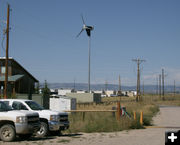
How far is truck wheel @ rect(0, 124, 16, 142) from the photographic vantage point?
1338 cm

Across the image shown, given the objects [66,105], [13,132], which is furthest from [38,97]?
[13,132]

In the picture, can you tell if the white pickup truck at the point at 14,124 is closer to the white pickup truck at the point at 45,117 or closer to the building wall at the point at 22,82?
the white pickup truck at the point at 45,117

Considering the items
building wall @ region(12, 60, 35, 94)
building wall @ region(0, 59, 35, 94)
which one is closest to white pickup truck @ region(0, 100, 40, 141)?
building wall @ region(0, 59, 35, 94)

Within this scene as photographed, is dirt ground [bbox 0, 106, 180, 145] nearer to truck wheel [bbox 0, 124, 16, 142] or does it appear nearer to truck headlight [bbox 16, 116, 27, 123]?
truck wheel [bbox 0, 124, 16, 142]

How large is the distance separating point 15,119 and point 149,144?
18.0 ft

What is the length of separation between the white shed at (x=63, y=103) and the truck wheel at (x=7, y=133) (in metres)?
19.2

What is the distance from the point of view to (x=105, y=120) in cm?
1961

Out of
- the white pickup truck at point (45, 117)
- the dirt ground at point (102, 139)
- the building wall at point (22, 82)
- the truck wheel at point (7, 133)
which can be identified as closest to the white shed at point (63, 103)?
the dirt ground at point (102, 139)

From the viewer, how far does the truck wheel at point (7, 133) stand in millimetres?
13383

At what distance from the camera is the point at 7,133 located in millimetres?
13438

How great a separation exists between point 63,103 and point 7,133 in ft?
65.1

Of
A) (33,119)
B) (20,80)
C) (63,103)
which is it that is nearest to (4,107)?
(33,119)

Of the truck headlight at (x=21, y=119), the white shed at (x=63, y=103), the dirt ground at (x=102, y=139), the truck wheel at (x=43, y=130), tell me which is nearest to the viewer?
the dirt ground at (x=102, y=139)

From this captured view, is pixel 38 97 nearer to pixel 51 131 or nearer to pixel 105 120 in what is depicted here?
pixel 105 120
